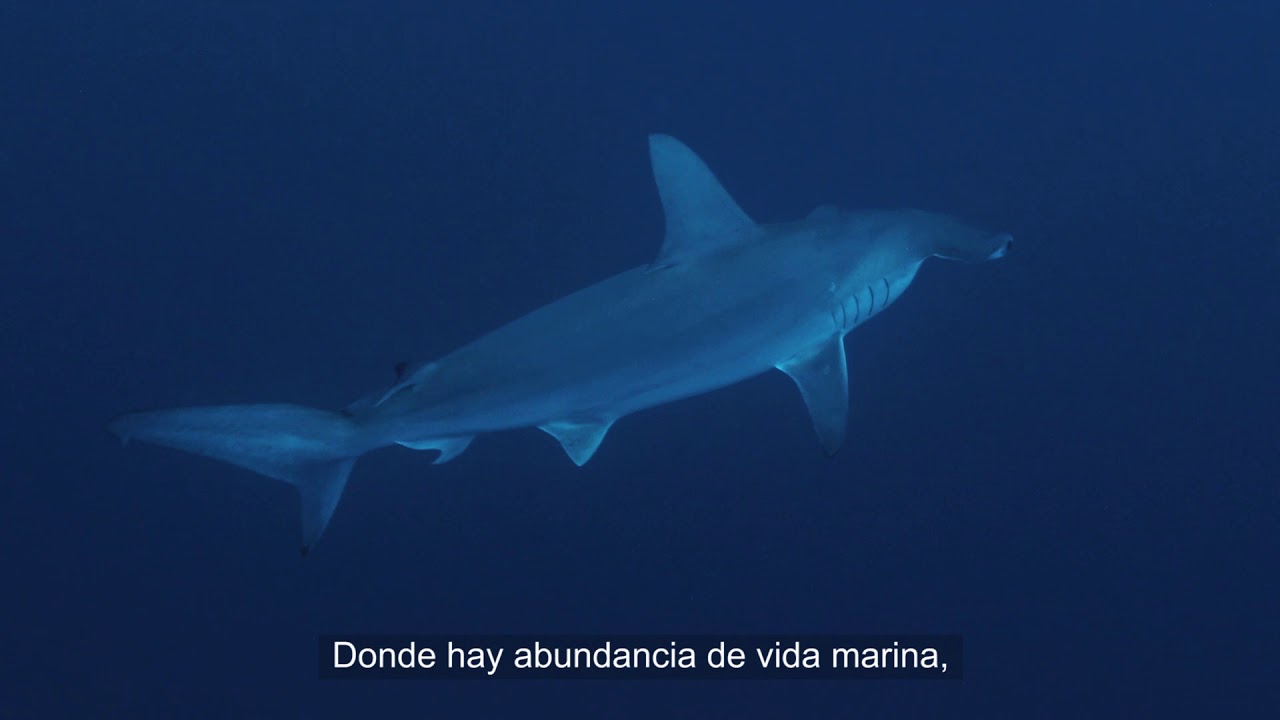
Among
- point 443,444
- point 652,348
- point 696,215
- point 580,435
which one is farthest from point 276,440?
point 696,215

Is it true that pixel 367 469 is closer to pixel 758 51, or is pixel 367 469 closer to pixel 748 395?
pixel 748 395

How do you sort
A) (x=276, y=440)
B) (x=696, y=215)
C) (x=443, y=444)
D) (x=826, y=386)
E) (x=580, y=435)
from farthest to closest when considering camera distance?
(x=826, y=386)
(x=696, y=215)
(x=580, y=435)
(x=443, y=444)
(x=276, y=440)

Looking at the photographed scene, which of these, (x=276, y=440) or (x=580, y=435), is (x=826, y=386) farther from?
(x=276, y=440)

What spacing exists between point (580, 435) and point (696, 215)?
1.17m

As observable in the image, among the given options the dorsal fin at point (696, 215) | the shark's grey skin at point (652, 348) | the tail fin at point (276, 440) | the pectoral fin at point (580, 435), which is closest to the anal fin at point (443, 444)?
the shark's grey skin at point (652, 348)

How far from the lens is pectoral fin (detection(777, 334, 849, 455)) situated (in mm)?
4664

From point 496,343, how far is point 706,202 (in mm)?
1241

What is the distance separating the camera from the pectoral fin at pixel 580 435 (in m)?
3.99

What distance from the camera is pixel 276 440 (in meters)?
3.58

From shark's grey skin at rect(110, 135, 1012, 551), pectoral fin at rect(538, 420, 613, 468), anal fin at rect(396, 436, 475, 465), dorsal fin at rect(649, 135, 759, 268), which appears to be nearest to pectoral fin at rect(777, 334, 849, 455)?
shark's grey skin at rect(110, 135, 1012, 551)

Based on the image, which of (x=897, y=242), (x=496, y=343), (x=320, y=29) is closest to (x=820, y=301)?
(x=897, y=242)

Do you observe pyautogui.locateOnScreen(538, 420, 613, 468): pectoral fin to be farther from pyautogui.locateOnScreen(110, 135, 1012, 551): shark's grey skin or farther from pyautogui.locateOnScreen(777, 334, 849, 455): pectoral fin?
pyautogui.locateOnScreen(777, 334, 849, 455): pectoral fin

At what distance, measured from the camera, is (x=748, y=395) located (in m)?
6.23

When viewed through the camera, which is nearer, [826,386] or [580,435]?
[580,435]
